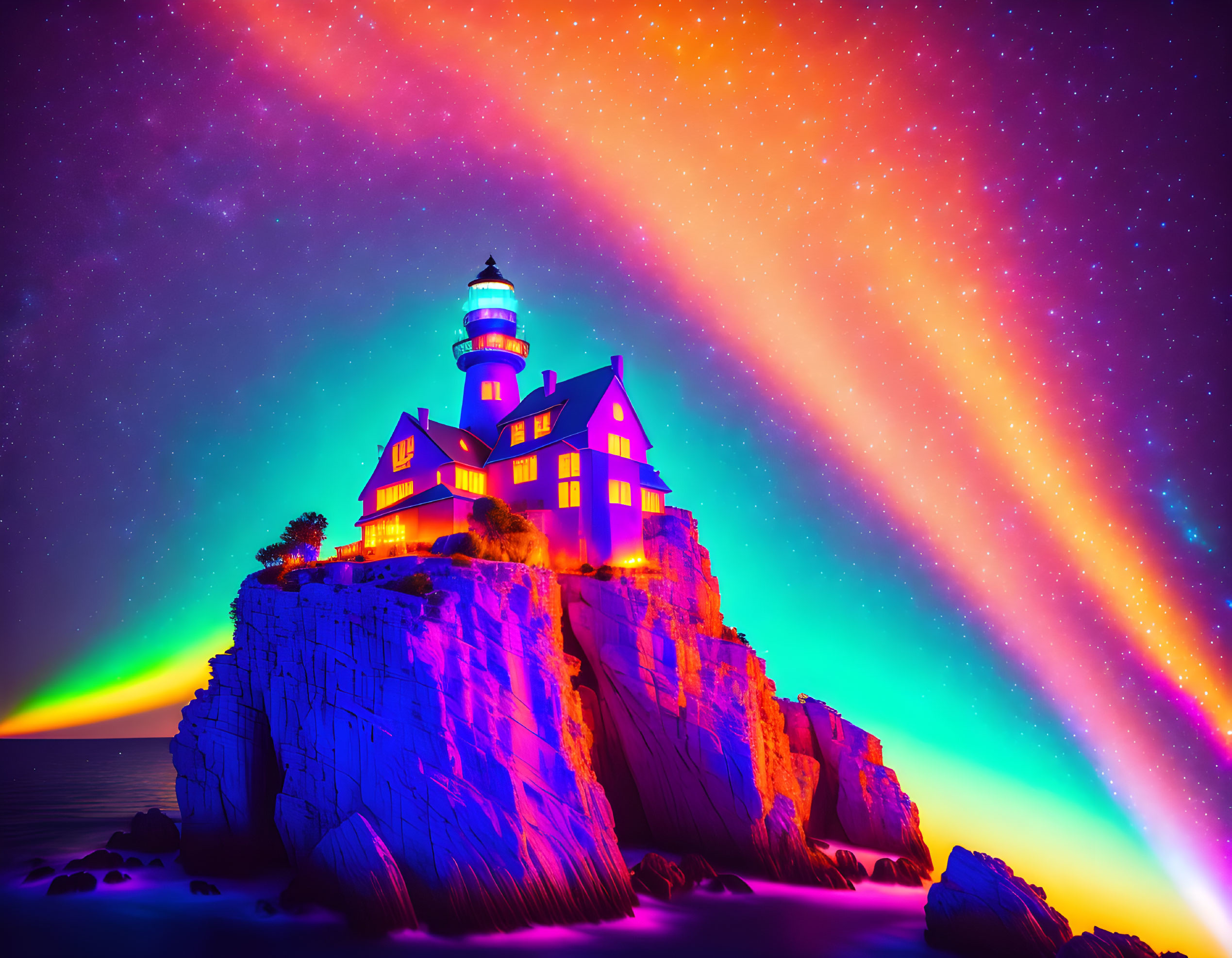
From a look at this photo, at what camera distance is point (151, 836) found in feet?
111

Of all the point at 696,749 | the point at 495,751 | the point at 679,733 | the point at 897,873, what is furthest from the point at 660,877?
the point at 897,873

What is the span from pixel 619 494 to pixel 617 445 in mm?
3112

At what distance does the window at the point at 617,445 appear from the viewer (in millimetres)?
39562

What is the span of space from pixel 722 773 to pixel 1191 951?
81.6 feet

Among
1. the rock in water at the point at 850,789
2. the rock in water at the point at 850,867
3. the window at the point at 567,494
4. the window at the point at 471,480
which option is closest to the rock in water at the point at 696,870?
the rock in water at the point at 850,867

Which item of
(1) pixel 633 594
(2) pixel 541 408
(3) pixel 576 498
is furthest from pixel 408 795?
(2) pixel 541 408

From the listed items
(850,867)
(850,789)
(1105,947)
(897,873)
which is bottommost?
(1105,947)

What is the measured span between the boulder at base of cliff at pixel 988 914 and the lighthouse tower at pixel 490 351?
36769 millimetres

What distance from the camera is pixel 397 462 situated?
144 feet

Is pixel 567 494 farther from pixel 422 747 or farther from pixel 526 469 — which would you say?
pixel 422 747

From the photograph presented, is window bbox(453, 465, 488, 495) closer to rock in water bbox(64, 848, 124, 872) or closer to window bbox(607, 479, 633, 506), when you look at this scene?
window bbox(607, 479, 633, 506)

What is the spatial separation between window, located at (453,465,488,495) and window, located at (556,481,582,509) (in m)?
6.41

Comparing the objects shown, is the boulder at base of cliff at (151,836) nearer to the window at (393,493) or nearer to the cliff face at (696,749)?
the window at (393,493)

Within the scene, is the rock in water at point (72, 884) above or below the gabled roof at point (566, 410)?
below
